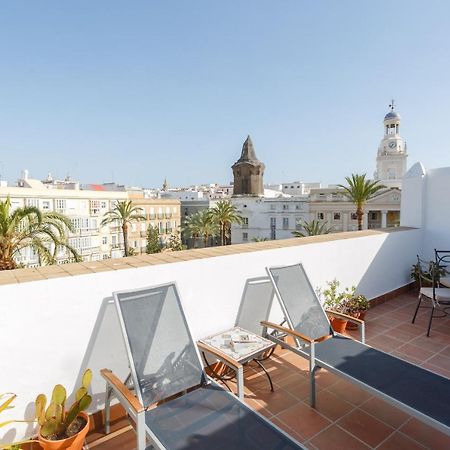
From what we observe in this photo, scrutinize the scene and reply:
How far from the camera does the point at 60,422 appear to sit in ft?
7.29

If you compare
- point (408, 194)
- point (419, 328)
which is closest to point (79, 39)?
point (408, 194)

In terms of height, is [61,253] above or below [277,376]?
below

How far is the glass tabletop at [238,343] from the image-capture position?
2.96m

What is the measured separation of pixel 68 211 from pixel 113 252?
804 cm

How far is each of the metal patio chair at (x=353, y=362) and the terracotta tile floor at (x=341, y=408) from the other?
0.26 metres

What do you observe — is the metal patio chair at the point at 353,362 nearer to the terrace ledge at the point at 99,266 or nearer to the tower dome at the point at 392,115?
the terrace ledge at the point at 99,266

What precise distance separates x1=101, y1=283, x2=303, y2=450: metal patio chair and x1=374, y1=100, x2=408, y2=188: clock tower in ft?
218

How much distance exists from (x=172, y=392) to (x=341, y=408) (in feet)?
5.45

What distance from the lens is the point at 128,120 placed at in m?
33.6

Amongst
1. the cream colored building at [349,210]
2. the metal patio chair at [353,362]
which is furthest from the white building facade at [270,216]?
the metal patio chair at [353,362]

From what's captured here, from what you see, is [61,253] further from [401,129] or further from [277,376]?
[401,129]

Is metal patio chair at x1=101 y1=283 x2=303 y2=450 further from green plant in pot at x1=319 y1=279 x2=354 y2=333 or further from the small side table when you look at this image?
green plant in pot at x1=319 y1=279 x2=354 y2=333

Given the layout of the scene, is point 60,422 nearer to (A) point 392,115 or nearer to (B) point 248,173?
(B) point 248,173

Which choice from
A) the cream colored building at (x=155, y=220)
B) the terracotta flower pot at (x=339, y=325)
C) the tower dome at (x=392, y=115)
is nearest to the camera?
the terracotta flower pot at (x=339, y=325)
